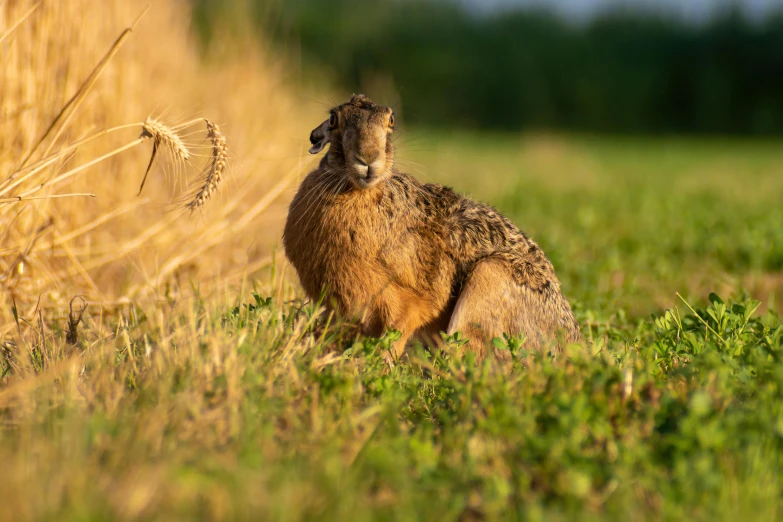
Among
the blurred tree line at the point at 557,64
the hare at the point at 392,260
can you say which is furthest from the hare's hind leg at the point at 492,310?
the blurred tree line at the point at 557,64

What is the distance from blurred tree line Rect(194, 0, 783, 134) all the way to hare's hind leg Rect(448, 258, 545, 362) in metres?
17.2

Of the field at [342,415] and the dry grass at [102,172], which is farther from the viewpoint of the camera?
the dry grass at [102,172]

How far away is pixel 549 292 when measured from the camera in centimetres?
430

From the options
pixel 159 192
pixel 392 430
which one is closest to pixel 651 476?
pixel 392 430

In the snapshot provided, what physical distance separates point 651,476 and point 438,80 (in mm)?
21683

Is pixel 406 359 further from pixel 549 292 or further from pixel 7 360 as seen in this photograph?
pixel 7 360

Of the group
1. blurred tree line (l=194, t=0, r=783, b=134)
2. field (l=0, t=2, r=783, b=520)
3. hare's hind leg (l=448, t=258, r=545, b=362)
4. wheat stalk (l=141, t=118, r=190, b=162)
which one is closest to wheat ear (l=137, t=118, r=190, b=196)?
wheat stalk (l=141, t=118, r=190, b=162)

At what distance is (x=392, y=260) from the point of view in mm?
4152

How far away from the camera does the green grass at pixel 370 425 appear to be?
241 centimetres

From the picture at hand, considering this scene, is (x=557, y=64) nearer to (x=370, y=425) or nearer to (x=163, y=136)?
(x=163, y=136)

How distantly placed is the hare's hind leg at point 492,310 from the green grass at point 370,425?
1.03 feet

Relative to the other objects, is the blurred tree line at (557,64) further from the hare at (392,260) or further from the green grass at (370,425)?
the green grass at (370,425)

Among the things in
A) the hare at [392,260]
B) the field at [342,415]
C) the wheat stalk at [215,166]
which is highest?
the wheat stalk at [215,166]

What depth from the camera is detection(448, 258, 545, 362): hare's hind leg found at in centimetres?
412
